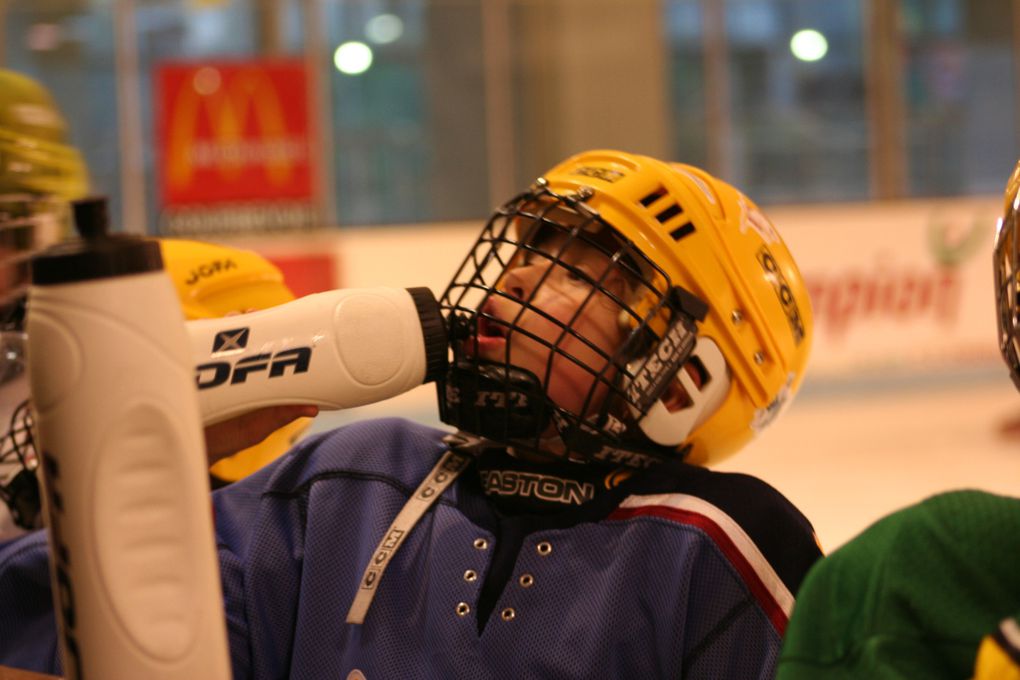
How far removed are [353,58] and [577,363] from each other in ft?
18.8

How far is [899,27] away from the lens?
7.11 m

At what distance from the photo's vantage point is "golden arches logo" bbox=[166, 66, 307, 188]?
5977 mm

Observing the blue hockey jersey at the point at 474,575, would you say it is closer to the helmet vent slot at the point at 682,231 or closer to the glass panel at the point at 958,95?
the helmet vent slot at the point at 682,231

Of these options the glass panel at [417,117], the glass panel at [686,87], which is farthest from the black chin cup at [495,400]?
the glass panel at [686,87]

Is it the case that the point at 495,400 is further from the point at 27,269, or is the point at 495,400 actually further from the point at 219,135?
the point at 219,135

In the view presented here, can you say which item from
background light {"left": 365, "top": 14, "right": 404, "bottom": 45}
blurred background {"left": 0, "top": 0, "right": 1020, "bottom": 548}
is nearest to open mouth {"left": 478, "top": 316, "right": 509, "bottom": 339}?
blurred background {"left": 0, "top": 0, "right": 1020, "bottom": 548}

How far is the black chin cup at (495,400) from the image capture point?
1.15 m

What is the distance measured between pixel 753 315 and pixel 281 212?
4963mm

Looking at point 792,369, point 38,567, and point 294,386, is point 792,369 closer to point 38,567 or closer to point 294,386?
point 294,386

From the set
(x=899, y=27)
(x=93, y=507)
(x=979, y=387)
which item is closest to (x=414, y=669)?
(x=93, y=507)

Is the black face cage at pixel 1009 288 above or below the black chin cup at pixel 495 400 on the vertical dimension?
above

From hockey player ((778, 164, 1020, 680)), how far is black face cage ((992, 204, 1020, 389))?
0.10 meters

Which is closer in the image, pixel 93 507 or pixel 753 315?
pixel 93 507

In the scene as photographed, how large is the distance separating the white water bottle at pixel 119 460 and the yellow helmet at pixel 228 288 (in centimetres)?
85
